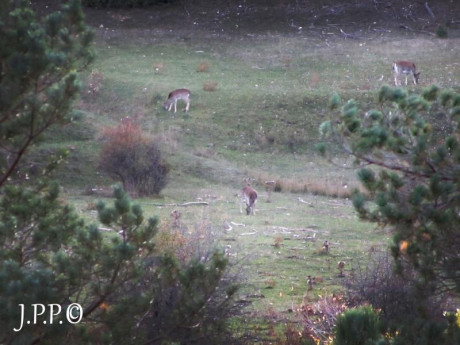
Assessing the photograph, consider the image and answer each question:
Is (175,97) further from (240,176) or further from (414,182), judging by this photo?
(414,182)

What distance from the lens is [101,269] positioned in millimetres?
8047

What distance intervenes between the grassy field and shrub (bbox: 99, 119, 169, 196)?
41cm

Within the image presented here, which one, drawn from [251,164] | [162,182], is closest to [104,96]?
[251,164]

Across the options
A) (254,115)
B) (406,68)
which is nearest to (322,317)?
(254,115)

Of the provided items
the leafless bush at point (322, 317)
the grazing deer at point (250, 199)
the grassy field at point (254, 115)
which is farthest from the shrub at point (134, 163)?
the leafless bush at point (322, 317)

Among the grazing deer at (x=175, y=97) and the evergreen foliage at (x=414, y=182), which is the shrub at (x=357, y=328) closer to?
the evergreen foliage at (x=414, y=182)

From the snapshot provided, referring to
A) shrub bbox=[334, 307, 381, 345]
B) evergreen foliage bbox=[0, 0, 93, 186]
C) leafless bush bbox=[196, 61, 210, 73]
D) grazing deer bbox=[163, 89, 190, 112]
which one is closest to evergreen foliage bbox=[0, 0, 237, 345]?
evergreen foliage bbox=[0, 0, 93, 186]

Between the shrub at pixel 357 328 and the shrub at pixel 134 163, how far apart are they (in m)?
14.5

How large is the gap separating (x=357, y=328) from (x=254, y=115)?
78.6 ft

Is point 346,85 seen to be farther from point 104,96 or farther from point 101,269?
→ point 101,269

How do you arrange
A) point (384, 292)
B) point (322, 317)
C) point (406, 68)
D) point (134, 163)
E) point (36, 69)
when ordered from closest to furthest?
point (36, 69), point (384, 292), point (322, 317), point (134, 163), point (406, 68)

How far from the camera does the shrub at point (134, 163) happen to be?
23234mm

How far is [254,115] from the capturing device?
1270 inches

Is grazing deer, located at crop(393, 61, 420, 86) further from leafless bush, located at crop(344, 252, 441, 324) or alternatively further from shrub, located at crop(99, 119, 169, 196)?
leafless bush, located at crop(344, 252, 441, 324)
